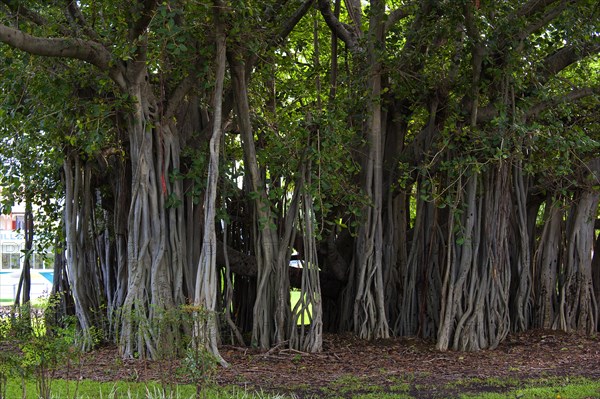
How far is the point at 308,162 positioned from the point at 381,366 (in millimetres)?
2201

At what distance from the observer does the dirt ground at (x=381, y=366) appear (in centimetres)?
686

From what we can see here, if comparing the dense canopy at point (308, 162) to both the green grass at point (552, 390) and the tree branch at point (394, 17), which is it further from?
the green grass at point (552, 390)

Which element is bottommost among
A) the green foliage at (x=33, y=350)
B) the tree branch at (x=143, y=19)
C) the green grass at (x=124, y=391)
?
the green grass at (x=124, y=391)

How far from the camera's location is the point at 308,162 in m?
8.46

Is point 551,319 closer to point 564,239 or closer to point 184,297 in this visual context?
point 564,239

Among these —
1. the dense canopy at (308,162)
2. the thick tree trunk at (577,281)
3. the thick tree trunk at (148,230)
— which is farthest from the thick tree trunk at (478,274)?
the thick tree trunk at (148,230)

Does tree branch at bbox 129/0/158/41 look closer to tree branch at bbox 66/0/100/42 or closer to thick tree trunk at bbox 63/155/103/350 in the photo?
tree branch at bbox 66/0/100/42

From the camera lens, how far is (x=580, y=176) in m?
9.86

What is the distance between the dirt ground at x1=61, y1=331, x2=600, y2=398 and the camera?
686 centimetres

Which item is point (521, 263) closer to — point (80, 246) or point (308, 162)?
point (308, 162)

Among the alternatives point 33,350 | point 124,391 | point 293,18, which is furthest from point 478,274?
point 33,350

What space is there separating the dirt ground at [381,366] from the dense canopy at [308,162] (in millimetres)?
273

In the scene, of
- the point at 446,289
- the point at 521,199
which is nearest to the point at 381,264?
the point at 446,289

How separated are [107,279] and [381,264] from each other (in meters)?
3.20
